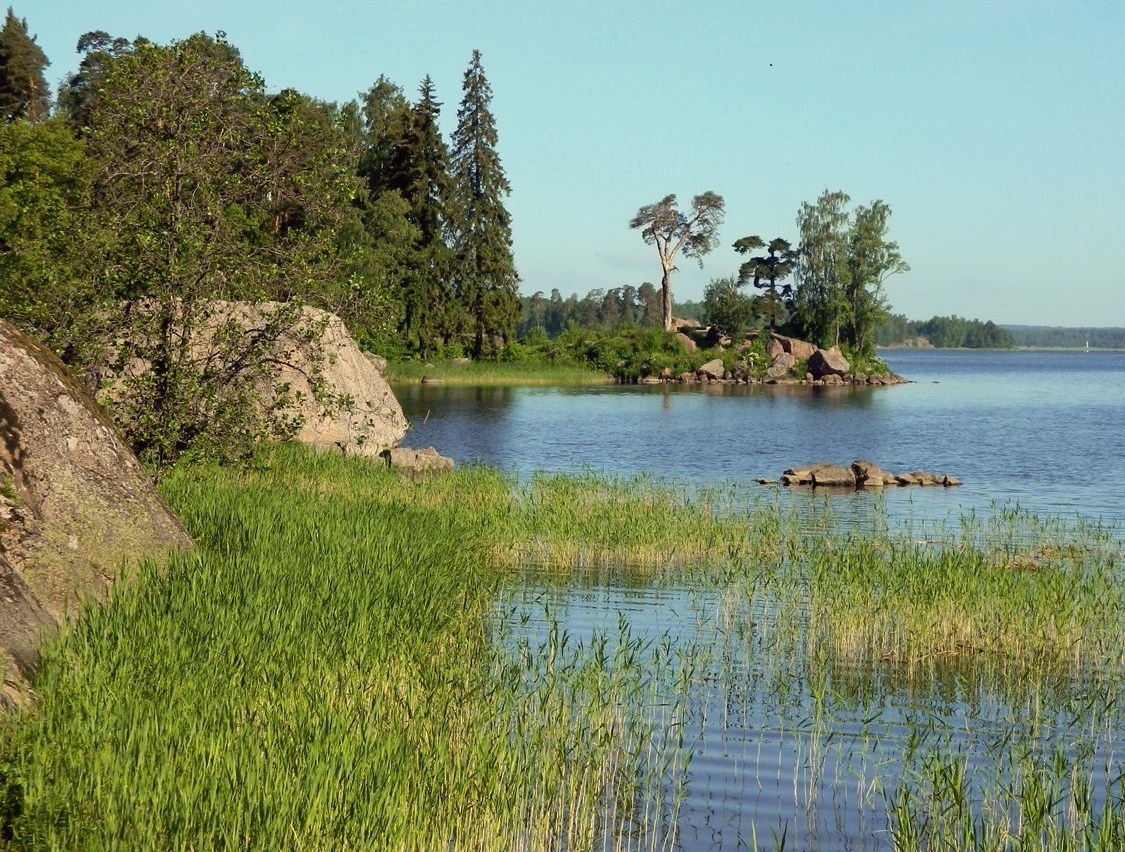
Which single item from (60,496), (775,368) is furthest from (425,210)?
(60,496)

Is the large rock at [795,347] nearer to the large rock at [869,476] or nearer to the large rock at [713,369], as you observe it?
the large rock at [713,369]

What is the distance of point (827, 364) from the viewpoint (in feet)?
314

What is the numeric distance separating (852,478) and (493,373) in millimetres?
55198

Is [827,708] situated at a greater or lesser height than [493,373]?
lesser

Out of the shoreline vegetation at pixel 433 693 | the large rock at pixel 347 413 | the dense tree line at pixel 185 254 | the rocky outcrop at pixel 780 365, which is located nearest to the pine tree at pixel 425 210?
the rocky outcrop at pixel 780 365

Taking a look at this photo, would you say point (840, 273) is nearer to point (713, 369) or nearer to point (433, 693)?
point (713, 369)

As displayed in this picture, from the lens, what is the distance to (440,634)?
37.7 ft

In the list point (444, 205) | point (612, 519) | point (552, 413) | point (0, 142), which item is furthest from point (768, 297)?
point (612, 519)

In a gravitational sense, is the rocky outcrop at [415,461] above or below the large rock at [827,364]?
below

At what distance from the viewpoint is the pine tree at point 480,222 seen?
281 ft

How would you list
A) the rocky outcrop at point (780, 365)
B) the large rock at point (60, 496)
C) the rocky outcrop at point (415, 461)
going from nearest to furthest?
the large rock at point (60, 496)
the rocky outcrop at point (415, 461)
the rocky outcrop at point (780, 365)

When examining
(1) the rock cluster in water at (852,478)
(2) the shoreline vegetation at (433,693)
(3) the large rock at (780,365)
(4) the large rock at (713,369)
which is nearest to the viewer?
(2) the shoreline vegetation at (433,693)

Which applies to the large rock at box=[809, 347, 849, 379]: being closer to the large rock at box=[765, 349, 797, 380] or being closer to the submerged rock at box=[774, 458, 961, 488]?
the large rock at box=[765, 349, 797, 380]

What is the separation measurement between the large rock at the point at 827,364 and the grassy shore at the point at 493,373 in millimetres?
15921
